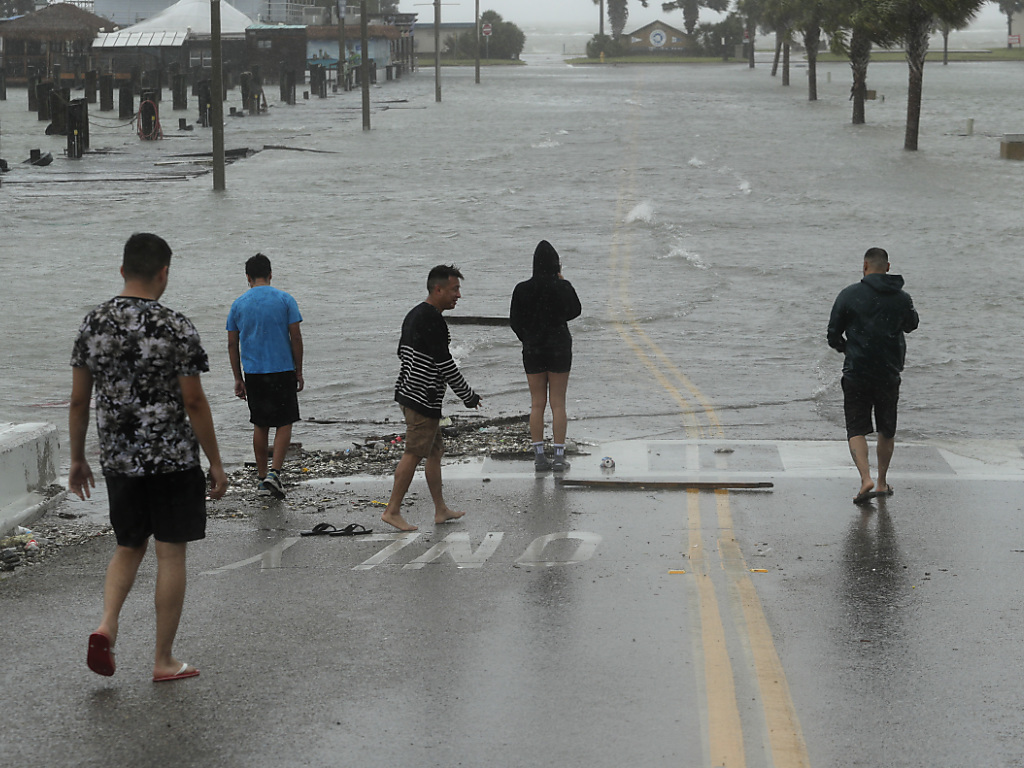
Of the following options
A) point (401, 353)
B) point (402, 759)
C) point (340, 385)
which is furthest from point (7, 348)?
point (402, 759)

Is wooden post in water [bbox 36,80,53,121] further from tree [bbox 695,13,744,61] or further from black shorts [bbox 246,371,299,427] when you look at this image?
tree [bbox 695,13,744,61]

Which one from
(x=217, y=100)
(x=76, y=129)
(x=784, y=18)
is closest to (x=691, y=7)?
(x=784, y=18)

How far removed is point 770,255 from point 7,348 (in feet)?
42.4

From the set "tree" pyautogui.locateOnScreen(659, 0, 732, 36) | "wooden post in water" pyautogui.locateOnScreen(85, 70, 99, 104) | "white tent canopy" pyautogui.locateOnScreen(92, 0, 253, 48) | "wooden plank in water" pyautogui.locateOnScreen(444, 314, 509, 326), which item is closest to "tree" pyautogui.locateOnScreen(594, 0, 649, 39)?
"tree" pyautogui.locateOnScreen(659, 0, 732, 36)

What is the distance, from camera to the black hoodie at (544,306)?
33.3ft

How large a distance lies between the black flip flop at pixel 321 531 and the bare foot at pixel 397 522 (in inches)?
12.7

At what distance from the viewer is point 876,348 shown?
9344 mm

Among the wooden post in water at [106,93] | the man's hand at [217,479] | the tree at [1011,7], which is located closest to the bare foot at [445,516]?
the man's hand at [217,479]

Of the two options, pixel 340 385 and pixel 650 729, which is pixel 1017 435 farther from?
pixel 650 729

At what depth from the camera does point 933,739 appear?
5227 mm

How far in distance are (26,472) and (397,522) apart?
8.27 ft

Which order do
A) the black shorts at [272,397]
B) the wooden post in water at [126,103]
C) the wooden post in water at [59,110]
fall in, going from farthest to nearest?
the wooden post in water at [126,103] → the wooden post in water at [59,110] → the black shorts at [272,397]

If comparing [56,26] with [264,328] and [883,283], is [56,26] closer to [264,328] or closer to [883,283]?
[264,328]

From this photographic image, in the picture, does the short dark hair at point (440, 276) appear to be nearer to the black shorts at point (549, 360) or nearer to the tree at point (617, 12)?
the black shorts at point (549, 360)
